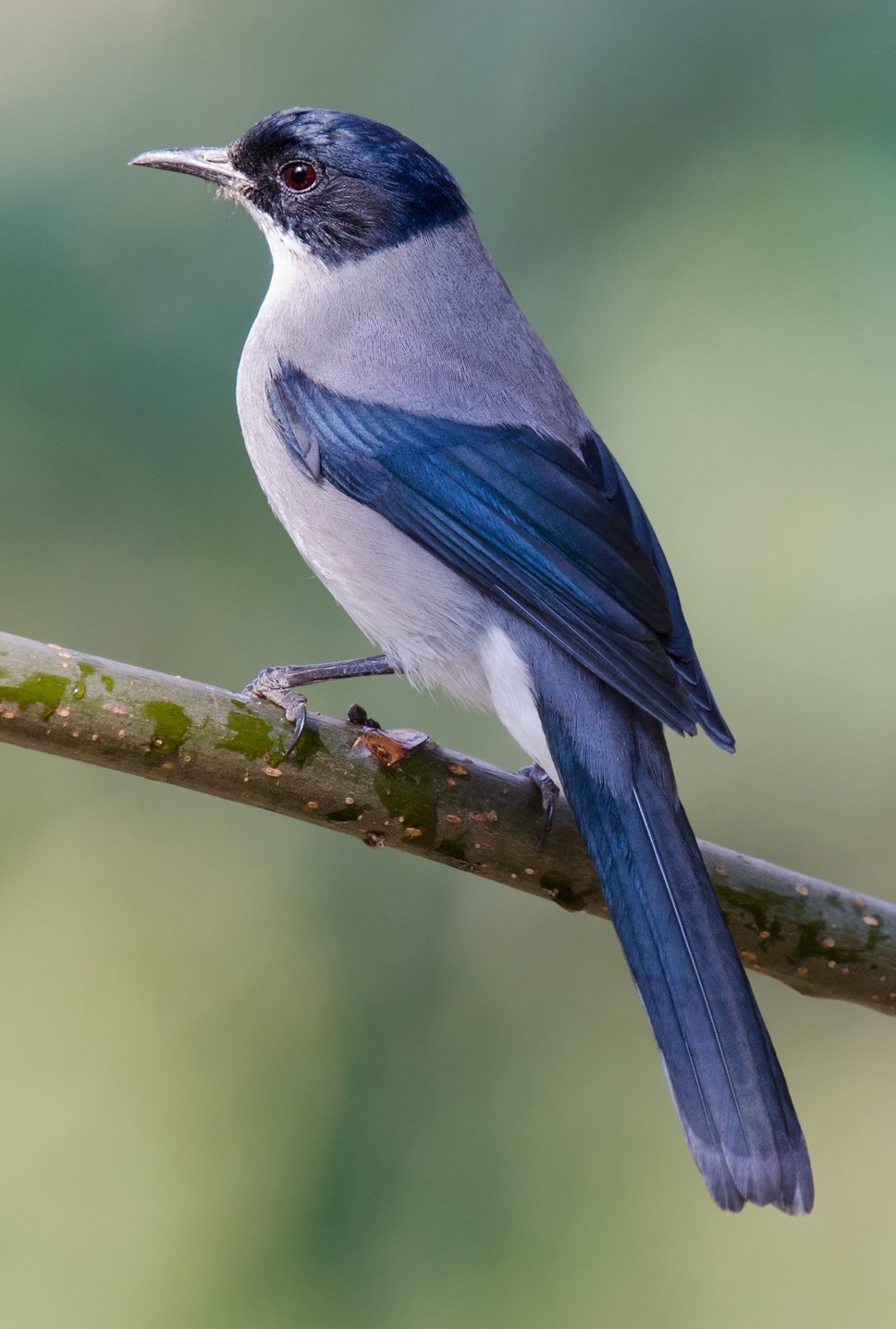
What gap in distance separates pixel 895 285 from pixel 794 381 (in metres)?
0.29

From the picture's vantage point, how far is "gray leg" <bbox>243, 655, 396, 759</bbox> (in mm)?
2166

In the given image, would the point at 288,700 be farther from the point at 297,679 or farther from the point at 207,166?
the point at 207,166

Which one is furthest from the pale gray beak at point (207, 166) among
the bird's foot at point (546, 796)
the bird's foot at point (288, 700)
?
the bird's foot at point (546, 796)

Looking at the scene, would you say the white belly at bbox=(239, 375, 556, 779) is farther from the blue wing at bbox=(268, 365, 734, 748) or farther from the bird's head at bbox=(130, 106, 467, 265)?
the bird's head at bbox=(130, 106, 467, 265)

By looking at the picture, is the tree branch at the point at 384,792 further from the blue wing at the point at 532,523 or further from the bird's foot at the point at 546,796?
the blue wing at the point at 532,523

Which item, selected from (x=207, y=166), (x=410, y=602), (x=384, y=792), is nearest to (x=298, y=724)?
(x=384, y=792)

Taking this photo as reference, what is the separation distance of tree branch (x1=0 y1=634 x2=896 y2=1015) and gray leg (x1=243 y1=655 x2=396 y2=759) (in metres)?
0.02

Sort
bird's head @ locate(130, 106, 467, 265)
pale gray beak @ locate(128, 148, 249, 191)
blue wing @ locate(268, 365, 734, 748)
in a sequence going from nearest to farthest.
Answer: blue wing @ locate(268, 365, 734, 748), bird's head @ locate(130, 106, 467, 265), pale gray beak @ locate(128, 148, 249, 191)

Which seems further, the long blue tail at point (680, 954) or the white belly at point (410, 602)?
the white belly at point (410, 602)

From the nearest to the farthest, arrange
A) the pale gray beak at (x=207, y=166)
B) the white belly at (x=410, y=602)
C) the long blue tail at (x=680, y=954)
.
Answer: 1. the long blue tail at (x=680, y=954)
2. the white belly at (x=410, y=602)
3. the pale gray beak at (x=207, y=166)

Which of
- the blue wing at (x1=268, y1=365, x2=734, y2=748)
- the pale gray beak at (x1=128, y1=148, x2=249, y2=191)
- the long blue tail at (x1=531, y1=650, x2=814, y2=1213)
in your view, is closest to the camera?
the long blue tail at (x1=531, y1=650, x2=814, y2=1213)

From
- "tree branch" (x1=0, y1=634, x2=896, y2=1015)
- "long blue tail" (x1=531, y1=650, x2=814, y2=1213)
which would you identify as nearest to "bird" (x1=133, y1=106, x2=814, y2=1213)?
"long blue tail" (x1=531, y1=650, x2=814, y2=1213)

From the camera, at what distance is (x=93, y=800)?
11.4 ft

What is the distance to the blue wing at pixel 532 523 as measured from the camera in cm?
234
